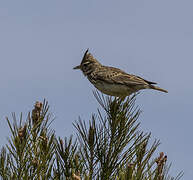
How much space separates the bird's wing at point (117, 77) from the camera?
9.90 meters

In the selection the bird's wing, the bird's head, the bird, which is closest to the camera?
the bird

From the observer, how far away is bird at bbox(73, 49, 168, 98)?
32.0 feet

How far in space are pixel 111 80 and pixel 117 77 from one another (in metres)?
0.36

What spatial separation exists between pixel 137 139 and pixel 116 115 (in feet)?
2.07

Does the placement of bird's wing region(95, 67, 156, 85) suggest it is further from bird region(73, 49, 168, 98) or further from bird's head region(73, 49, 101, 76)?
bird's head region(73, 49, 101, 76)

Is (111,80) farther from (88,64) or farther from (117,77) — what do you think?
(88,64)

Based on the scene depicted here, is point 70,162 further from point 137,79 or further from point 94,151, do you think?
point 137,79

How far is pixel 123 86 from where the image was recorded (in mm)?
9859

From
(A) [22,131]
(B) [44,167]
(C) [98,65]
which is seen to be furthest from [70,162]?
(C) [98,65]

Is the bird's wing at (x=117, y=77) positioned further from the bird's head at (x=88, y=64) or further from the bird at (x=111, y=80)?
the bird's head at (x=88, y=64)

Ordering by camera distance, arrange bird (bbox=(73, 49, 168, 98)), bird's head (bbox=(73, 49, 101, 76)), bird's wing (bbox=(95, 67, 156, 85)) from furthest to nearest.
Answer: bird's head (bbox=(73, 49, 101, 76))
bird's wing (bbox=(95, 67, 156, 85))
bird (bbox=(73, 49, 168, 98))

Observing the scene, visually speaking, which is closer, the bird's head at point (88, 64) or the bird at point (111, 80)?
the bird at point (111, 80)

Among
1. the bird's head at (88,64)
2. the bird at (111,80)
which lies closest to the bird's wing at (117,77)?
the bird at (111,80)

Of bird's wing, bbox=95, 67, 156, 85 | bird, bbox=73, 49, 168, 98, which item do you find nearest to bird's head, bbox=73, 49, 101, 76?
bird, bbox=73, 49, 168, 98
